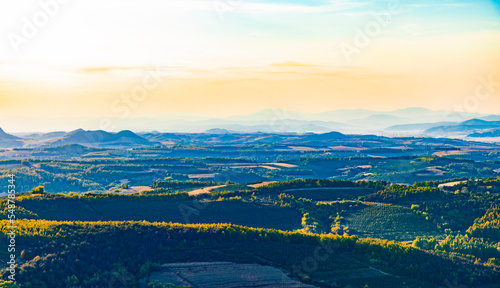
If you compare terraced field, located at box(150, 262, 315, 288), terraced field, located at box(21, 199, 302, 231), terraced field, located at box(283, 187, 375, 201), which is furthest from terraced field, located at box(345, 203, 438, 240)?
terraced field, located at box(150, 262, 315, 288)

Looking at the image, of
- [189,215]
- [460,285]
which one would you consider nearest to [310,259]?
[460,285]

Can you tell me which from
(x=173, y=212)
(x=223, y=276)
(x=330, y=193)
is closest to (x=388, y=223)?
(x=330, y=193)

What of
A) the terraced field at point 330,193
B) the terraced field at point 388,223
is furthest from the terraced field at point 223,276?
the terraced field at point 330,193

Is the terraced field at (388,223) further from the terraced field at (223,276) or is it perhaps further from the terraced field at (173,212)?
the terraced field at (223,276)

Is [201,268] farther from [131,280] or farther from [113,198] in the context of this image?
[113,198]

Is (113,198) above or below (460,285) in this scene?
above

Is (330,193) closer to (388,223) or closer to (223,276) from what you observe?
(388,223)

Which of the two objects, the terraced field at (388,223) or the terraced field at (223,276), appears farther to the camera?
the terraced field at (388,223)
